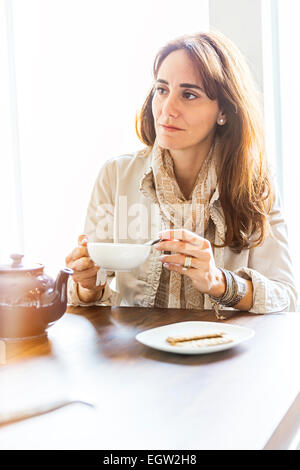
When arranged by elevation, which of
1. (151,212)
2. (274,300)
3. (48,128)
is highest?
(48,128)

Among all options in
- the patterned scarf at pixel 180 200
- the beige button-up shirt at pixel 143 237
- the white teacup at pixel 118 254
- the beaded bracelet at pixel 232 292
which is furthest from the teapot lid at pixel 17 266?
the patterned scarf at pixel 180 200

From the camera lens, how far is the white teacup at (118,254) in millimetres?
1030

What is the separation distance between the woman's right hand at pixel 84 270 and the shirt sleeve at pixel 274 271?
0.39m

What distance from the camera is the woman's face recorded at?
146cm

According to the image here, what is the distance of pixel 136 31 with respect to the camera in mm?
2549

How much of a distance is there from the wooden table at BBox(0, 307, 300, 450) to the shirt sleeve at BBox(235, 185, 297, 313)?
212mm

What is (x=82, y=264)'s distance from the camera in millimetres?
1182

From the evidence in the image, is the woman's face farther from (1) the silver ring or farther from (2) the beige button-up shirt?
(1) the silver ring

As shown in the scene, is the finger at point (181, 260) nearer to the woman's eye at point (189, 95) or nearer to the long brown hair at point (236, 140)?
the long brown hair at point (236, 140)
